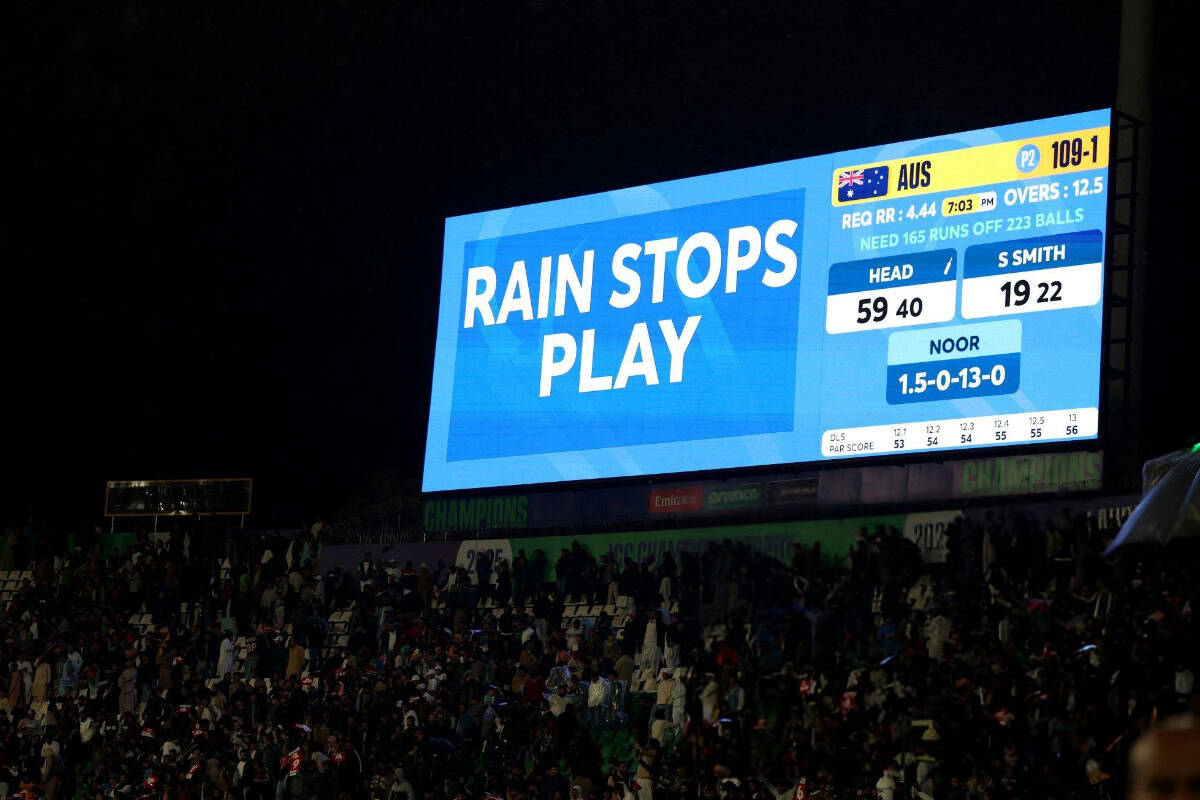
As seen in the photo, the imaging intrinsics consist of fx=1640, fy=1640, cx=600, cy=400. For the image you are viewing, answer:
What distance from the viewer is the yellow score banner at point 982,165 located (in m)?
16.8

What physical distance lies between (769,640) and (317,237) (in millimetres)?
27751

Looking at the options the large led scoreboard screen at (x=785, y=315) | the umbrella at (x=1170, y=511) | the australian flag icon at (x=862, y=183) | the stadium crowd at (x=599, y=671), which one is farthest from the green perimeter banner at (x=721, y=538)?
the umbrella at (x=1170, y=511)

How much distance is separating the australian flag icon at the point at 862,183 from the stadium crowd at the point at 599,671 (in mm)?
3999

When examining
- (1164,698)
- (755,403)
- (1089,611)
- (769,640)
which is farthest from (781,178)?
(1164,698)

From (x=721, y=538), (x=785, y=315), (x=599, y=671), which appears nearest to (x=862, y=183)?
(x=785, y=315)

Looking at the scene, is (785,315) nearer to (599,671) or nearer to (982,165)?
(982,165)

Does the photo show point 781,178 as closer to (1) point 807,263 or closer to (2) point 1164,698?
(1) point 807,263

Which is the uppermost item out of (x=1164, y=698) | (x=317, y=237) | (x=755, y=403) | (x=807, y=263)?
(x=317, y=237)

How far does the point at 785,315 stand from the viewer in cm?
1853

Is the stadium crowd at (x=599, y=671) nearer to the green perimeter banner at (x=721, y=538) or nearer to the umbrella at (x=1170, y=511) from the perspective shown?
the green perimeter banner at (x=721, y=538)

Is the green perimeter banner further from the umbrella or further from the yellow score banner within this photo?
the umbrella

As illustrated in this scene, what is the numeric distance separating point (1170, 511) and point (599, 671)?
7232 mm

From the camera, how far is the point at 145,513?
2734 centimetres

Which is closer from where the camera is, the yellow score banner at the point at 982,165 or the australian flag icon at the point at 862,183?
the yellow score banner at the point at 982,165
